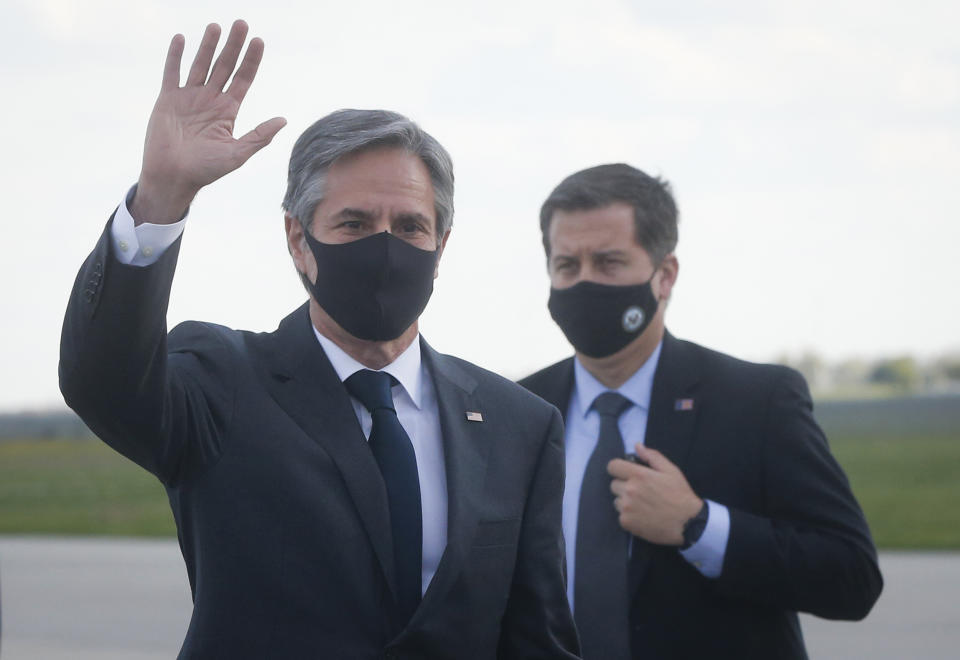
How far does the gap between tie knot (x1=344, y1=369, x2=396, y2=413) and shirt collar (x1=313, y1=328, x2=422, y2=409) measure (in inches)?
0.7

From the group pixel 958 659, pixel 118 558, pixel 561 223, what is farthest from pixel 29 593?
pixel 561 223

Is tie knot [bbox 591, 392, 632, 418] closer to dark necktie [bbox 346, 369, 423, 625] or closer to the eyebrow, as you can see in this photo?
dark necktie [bbox 346, 369, 423, 625]

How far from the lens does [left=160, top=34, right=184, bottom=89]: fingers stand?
7.50 feet

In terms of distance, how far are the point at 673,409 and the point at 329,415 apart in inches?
64.3

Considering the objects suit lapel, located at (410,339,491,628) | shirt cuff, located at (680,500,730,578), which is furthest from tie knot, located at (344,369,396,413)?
shirt cuff, located at (680,500,730,578)

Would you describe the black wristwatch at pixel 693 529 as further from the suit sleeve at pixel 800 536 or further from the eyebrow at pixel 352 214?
the eyebrow at pixel 352 214

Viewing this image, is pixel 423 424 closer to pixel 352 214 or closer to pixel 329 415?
pixel 329 415

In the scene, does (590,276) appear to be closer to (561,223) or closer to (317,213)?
(561,223)

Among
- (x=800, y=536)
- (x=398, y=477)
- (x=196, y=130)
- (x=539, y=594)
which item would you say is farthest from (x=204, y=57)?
(x=800, y=536)

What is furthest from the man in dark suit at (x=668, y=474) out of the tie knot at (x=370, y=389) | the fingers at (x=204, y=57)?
the fingers at (x=204, y=57)

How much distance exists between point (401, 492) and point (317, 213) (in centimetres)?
64

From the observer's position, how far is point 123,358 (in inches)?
84.9

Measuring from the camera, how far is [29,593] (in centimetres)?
1300

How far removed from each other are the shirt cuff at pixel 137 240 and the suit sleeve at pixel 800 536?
2.05m
